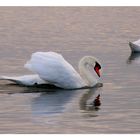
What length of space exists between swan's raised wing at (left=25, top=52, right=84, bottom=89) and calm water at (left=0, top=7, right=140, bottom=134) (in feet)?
0.92

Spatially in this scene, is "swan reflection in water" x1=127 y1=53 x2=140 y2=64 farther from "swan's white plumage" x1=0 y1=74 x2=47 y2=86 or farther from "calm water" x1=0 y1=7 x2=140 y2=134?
"swan's white plumage" x1=0 y1=74 x2=47 y2=86

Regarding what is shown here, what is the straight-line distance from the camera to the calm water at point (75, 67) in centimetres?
1909

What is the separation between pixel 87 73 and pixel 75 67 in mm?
2209

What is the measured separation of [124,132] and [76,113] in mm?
2290

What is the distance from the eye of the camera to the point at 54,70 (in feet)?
76.2

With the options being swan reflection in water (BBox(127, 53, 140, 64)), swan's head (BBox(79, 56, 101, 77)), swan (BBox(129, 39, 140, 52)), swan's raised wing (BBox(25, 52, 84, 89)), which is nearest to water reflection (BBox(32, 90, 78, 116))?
swan's raised wing (BBox(25, 52, 84, 89))

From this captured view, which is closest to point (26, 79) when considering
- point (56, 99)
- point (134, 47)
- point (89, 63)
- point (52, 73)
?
point (52, 73)

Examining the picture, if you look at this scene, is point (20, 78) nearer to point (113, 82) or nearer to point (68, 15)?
point (113, 82)

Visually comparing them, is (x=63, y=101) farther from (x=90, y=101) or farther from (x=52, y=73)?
(x=52, y=73)

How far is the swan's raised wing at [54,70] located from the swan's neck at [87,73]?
0.62 metres

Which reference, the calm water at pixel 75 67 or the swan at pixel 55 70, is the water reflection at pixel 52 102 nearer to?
the calm water at pixel 75 67

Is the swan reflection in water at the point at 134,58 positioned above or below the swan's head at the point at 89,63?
above

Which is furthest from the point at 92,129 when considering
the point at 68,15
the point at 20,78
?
the point at 68,15

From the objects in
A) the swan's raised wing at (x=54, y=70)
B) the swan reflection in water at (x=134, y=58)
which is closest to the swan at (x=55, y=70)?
the swan's raised wing at (x=54, y=70)
